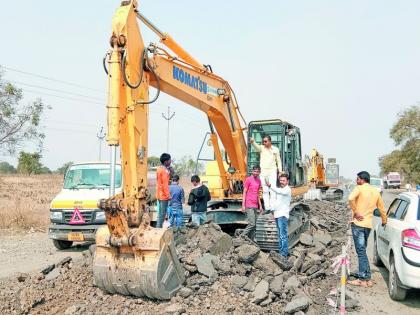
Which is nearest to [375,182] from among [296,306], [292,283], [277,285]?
[292,283]

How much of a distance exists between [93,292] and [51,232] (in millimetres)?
5252

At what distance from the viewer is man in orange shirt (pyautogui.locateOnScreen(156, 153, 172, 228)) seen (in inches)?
369

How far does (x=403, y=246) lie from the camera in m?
6.55

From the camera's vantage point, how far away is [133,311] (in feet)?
18.5

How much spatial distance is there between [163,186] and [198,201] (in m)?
0.93

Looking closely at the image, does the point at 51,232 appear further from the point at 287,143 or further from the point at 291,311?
the point at 291,311

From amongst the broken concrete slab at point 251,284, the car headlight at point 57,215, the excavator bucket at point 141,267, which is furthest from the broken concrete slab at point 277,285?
the car headlight at point 57,215

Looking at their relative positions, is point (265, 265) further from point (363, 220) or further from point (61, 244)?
point (61, 244)

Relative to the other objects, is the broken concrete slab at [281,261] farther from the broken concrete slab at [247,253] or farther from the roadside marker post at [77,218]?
the roadside marker post at [77,218]

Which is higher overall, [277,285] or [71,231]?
[71,231]

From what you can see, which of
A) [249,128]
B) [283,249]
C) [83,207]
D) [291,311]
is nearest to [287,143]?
[249,128]

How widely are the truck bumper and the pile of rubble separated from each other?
312 cm

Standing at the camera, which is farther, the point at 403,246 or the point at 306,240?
the point at 306,240

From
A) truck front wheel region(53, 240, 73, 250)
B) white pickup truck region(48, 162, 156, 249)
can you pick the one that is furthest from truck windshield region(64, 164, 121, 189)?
truck front wheel region(53, 240, 73, 250)
